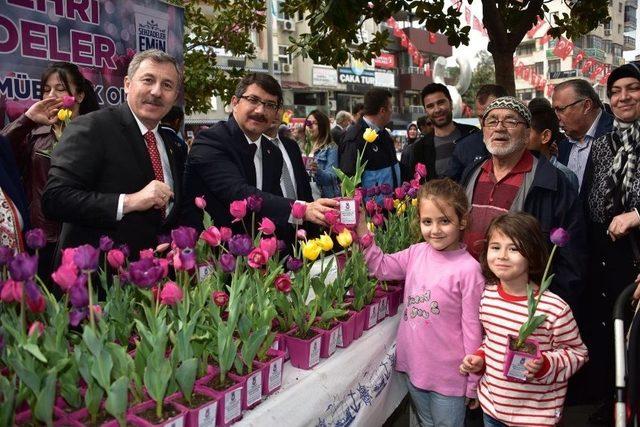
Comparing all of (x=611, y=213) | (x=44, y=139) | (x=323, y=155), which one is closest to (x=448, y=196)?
(x=611, y=213)

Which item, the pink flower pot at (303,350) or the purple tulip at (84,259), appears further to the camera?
the pink flower pot at (303,350)

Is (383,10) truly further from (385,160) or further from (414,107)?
(414,107)

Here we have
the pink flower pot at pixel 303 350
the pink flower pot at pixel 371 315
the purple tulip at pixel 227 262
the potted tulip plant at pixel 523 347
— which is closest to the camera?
the purple tulip at pixel 227 262

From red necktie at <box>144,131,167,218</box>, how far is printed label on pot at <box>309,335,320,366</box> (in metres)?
0.97

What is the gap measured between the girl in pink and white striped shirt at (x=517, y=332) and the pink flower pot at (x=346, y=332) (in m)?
0.42

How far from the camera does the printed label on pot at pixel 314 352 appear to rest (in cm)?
172

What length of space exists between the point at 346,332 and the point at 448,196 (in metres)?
0.64

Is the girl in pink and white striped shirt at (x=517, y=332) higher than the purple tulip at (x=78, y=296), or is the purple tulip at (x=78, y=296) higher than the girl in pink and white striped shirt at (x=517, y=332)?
the purple tulip at (x=78, y=296)

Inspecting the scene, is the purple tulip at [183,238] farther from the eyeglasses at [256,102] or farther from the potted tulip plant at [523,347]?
the eyeglasses at [256,102]

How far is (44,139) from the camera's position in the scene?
2.90 m

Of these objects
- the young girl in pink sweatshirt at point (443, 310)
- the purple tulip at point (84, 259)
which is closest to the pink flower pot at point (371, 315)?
the young girl in pink sweatshirt at point (443, 310)

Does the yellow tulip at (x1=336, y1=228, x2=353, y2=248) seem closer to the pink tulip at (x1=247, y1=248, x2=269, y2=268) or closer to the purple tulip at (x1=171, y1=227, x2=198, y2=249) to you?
the pink tulip at (x1=247, y1=248, x2=269, y2=268)

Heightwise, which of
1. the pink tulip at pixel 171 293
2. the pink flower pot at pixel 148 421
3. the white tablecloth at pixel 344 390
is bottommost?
the white tablecloth at pixel 344 390

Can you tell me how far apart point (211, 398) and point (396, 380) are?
1180 millimetres
